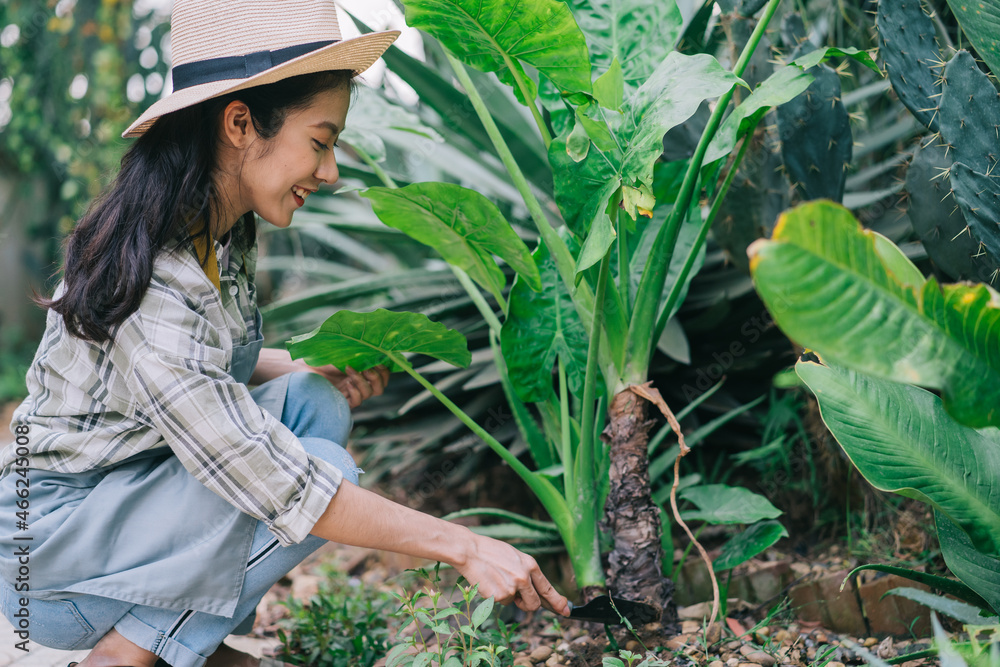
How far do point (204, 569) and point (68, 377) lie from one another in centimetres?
34

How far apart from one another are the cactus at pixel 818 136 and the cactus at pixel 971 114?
0.26m

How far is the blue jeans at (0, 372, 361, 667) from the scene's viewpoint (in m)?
1.04

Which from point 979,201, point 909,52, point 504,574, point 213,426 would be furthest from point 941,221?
point 213,426

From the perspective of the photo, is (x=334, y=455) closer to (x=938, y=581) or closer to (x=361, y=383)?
(x=361, y=383)

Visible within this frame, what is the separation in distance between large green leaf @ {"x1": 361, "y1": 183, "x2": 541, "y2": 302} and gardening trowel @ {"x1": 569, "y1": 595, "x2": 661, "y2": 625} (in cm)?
48

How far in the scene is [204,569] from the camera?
103 cm

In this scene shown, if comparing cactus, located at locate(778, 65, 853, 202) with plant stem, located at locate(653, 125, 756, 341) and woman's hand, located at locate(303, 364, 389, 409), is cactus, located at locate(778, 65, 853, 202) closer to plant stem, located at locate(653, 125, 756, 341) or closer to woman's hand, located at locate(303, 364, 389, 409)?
plant stem, located at locate(653, 125, 756, 341)

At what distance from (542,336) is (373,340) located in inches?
10.8

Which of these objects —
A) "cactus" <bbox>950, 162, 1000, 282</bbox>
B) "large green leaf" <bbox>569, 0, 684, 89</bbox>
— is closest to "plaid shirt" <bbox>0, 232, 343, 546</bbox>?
"large green leaf" <bbox>569, 0, 684, 89</bbox>

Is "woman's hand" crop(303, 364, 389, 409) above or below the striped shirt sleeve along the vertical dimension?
below

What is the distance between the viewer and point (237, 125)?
1.06 meters

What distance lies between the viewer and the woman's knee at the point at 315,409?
1.24 m

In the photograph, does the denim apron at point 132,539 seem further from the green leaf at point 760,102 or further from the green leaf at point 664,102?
the green leaf at point 760,102

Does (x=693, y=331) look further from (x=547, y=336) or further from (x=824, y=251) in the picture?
(x=824, y=251)
